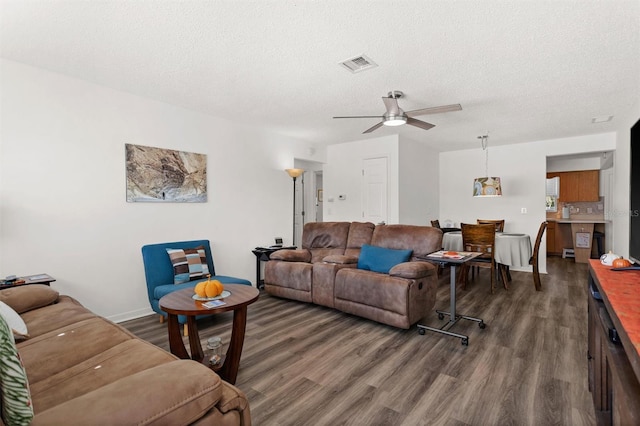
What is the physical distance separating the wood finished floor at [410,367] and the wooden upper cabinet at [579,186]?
4.72m

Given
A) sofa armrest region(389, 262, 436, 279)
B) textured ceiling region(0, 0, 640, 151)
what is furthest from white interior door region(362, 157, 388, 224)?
sofa armrest region(389, 262, 436, 279)

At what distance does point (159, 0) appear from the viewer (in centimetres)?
197

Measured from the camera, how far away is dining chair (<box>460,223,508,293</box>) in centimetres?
452

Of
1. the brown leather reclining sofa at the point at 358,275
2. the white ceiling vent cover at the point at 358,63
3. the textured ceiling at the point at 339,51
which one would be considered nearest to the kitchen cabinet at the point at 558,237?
the textured ceiling at the point at 339,51

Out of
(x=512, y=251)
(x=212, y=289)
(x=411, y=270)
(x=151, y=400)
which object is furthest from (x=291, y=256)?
(x=151, y=400)

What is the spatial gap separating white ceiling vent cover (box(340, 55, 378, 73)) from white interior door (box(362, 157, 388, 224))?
2934mm

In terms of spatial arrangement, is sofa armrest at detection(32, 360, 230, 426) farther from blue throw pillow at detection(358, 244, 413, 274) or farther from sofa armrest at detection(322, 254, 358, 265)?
sofa armrest at detection(322, 254, 358, 265)

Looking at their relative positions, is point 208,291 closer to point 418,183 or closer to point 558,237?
point 418,183

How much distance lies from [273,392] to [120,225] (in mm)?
2522

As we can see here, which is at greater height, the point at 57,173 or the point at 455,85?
the point at 455,85

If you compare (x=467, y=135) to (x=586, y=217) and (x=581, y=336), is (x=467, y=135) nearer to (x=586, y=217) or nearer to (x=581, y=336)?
(x=581, y=336)

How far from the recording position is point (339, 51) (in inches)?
101

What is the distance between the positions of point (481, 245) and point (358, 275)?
2.30 m

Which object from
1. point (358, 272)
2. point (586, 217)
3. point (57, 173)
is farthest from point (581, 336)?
point (586, 217)
